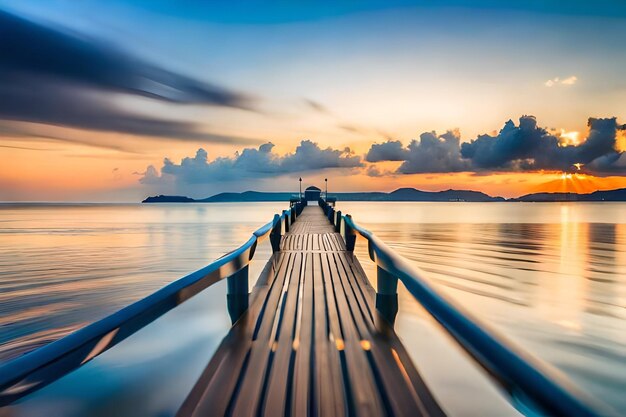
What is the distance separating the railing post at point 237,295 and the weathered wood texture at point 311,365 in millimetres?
108

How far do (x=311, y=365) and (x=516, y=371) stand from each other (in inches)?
96.8

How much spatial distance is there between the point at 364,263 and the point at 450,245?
407 inches

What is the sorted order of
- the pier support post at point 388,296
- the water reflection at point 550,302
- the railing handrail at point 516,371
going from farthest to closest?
1. the water reflection at point 550,302
2. the pier support post at point 388,296
3. the railing handrail at point 516,371

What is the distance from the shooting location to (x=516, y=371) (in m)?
1.26

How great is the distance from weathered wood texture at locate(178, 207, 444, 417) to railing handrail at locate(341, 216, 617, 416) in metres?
1.32

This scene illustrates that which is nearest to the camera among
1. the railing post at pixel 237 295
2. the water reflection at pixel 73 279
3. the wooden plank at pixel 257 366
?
the wooden plank at pixel 257 366

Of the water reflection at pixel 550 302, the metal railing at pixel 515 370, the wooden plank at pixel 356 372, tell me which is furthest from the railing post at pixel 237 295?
the metal railing at pixel 515 370

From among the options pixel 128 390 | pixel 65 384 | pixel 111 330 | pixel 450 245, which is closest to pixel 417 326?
pixel 128 390

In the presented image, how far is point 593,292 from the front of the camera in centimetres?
1238

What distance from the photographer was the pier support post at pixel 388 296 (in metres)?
4.61

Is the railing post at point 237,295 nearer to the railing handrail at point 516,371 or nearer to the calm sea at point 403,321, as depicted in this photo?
the calm sea at point 403,321

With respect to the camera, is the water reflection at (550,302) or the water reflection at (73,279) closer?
the water reflection at (550,302)

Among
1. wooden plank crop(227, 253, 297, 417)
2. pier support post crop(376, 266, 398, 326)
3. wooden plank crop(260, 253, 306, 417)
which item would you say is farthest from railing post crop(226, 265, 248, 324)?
pier support post crop(376, 266, 398, 326)

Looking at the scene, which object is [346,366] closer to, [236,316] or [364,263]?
[236,316]
